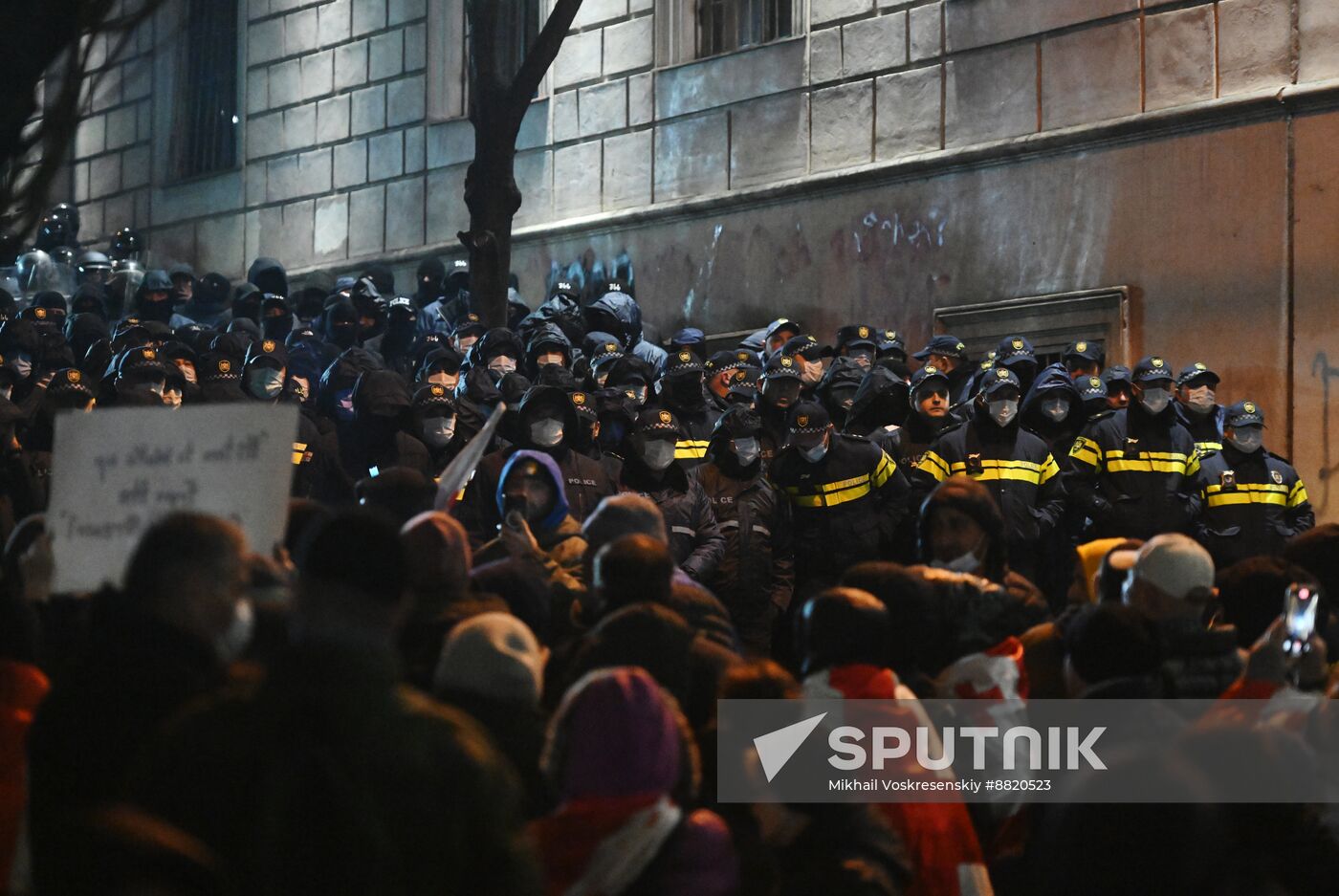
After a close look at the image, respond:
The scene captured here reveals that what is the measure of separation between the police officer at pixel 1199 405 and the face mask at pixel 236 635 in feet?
30.7

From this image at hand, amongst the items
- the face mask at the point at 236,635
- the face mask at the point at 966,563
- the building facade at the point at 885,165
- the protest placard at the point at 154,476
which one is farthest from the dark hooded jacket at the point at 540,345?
the face mask at the point at 236,635

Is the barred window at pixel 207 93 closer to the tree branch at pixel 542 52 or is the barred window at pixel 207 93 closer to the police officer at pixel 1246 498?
the tree branch at pixel 542 52

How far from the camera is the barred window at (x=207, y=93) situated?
26.5 metres

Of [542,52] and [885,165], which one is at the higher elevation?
[542,52]

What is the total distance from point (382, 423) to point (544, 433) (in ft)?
4.80

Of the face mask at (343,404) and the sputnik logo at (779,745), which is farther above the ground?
the face mask at (343,404)

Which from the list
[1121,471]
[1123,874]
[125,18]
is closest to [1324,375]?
[1121,471]

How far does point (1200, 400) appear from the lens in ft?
42.5

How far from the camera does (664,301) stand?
20203 mm

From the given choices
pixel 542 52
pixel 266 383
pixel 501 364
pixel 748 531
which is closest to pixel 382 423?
pixel 266 383

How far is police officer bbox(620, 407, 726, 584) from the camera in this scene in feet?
32.9

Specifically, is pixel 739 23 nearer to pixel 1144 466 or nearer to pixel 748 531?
pixel 1144 466

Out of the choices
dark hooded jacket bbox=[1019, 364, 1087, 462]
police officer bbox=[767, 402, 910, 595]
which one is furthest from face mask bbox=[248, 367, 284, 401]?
dark hooded jacket bbox=[1019, 364, 1087, 462]

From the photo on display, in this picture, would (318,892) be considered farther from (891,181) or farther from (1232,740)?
(891,181)
